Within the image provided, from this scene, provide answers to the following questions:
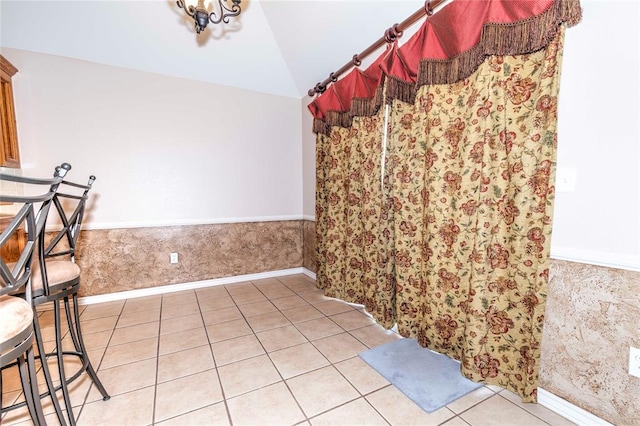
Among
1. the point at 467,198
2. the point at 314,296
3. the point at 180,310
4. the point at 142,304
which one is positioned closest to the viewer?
the point at 467,198

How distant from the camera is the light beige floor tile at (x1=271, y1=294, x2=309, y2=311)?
8.47ft

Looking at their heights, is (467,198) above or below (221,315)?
above

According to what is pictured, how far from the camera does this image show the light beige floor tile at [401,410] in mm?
1287

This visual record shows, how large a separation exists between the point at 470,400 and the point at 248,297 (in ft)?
6.77

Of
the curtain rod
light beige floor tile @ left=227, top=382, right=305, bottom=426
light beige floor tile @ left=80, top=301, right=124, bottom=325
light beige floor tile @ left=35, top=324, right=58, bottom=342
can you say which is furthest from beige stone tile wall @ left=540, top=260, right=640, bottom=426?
light beige floor tile @ left=80, top=301, right=124, bottom=325

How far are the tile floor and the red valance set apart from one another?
172 cm

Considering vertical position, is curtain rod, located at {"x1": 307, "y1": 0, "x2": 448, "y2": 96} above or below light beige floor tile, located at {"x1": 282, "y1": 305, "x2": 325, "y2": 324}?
above

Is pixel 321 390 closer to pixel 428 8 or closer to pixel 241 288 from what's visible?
pixel 241 288

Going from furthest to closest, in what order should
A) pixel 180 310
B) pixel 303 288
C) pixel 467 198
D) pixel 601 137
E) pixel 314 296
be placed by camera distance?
pixel 303 288 → pixel 314 296 → pixel 180 310 → pixel 467 198 → pixel 601 137

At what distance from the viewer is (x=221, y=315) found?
242 cm

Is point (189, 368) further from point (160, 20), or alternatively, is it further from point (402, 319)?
point (160, 20)

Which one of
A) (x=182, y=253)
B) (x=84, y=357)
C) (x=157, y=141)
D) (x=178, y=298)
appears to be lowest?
(x=178, y=298)

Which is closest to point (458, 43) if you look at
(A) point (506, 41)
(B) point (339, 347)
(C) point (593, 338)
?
(A) point (506, 41)

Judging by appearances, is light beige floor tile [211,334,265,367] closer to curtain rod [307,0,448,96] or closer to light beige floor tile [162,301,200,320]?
light beige floor tile [162,301,200,320]
